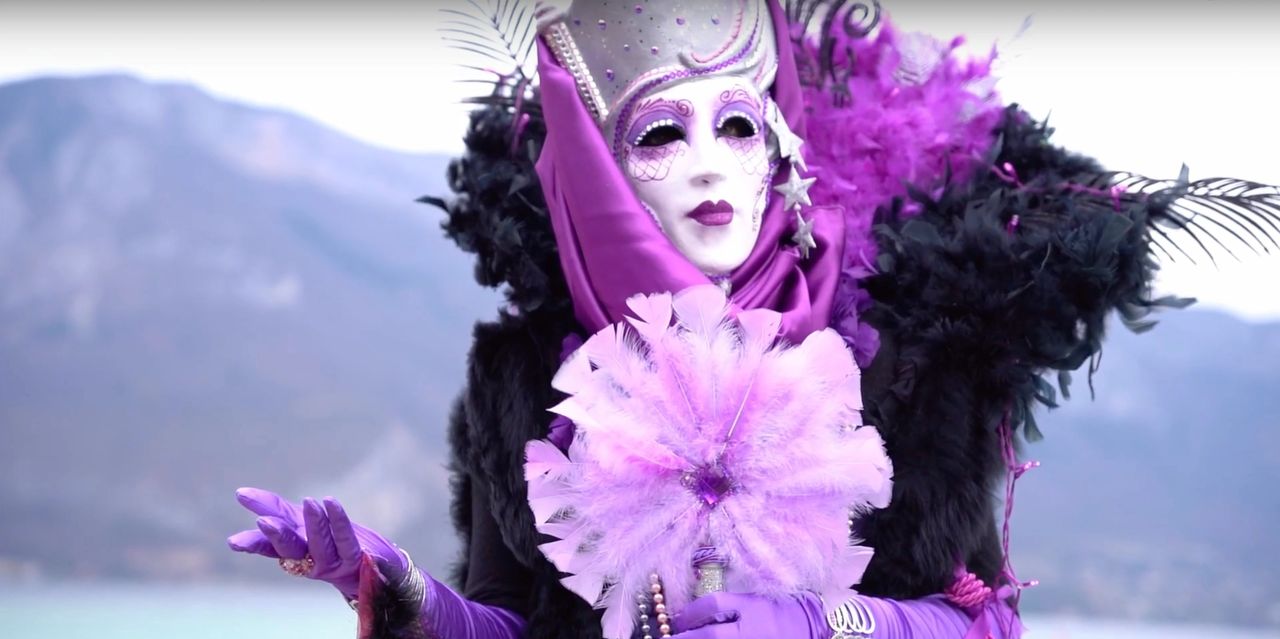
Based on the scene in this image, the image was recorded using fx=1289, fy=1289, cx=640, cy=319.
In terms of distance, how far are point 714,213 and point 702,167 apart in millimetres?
58

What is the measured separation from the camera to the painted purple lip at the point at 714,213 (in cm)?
157

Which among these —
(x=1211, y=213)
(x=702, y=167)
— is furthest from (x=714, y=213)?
Answer: (x=1211, y=213)

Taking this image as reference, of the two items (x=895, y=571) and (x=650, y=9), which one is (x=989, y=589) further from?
(x=650, y=9)

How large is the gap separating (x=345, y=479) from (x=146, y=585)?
75cm

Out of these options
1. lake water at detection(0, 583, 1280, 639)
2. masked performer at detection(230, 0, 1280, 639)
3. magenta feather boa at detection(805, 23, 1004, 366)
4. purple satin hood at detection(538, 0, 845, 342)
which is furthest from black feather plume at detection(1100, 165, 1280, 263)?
lake water at detection(0, 583, 1280, 639)

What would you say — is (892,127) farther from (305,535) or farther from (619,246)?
(305,535)

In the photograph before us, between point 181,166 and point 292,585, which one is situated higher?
point 181,166

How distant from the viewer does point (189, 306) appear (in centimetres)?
462

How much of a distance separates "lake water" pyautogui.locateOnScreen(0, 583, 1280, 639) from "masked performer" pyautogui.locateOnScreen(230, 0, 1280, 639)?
6.01ft

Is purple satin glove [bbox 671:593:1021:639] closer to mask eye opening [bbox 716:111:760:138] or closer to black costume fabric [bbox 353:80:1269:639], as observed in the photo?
black costume fabric [bbox 353:80:1269:639]

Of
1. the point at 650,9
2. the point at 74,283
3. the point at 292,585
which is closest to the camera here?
the point at 650,9

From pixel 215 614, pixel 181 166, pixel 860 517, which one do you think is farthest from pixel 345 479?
pixel 860 517

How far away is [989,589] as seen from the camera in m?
1.54

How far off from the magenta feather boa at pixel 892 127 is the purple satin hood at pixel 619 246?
90mm
